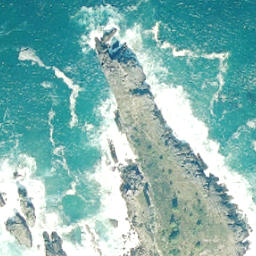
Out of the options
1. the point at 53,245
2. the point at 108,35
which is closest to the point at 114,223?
the point at 53,245

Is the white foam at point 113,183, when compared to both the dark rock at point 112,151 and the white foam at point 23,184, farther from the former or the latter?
the white foam at point 23,184

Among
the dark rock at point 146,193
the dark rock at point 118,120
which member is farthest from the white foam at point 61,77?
the dark rock at point 146,193

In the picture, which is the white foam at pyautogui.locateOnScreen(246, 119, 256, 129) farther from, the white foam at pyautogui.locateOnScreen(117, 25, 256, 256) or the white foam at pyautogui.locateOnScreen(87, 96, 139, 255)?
the white foam at pyautogui.locateOnScreen(87, 96, 139, 255)

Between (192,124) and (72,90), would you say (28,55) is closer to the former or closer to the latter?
(72,90)

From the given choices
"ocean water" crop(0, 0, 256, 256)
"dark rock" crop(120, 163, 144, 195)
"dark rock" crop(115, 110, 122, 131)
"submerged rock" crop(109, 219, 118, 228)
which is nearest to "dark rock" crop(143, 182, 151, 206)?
"dark rock" crop(120, 163, 144, 195)

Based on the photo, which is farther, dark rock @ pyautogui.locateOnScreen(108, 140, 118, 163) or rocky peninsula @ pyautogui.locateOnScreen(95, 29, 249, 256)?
dark rock @ pyautogui.locateOnScreen(108, 140, 118, 163)

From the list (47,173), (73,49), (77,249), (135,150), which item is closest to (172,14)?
(73,49)

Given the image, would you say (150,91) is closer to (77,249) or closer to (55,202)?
(55,202)
